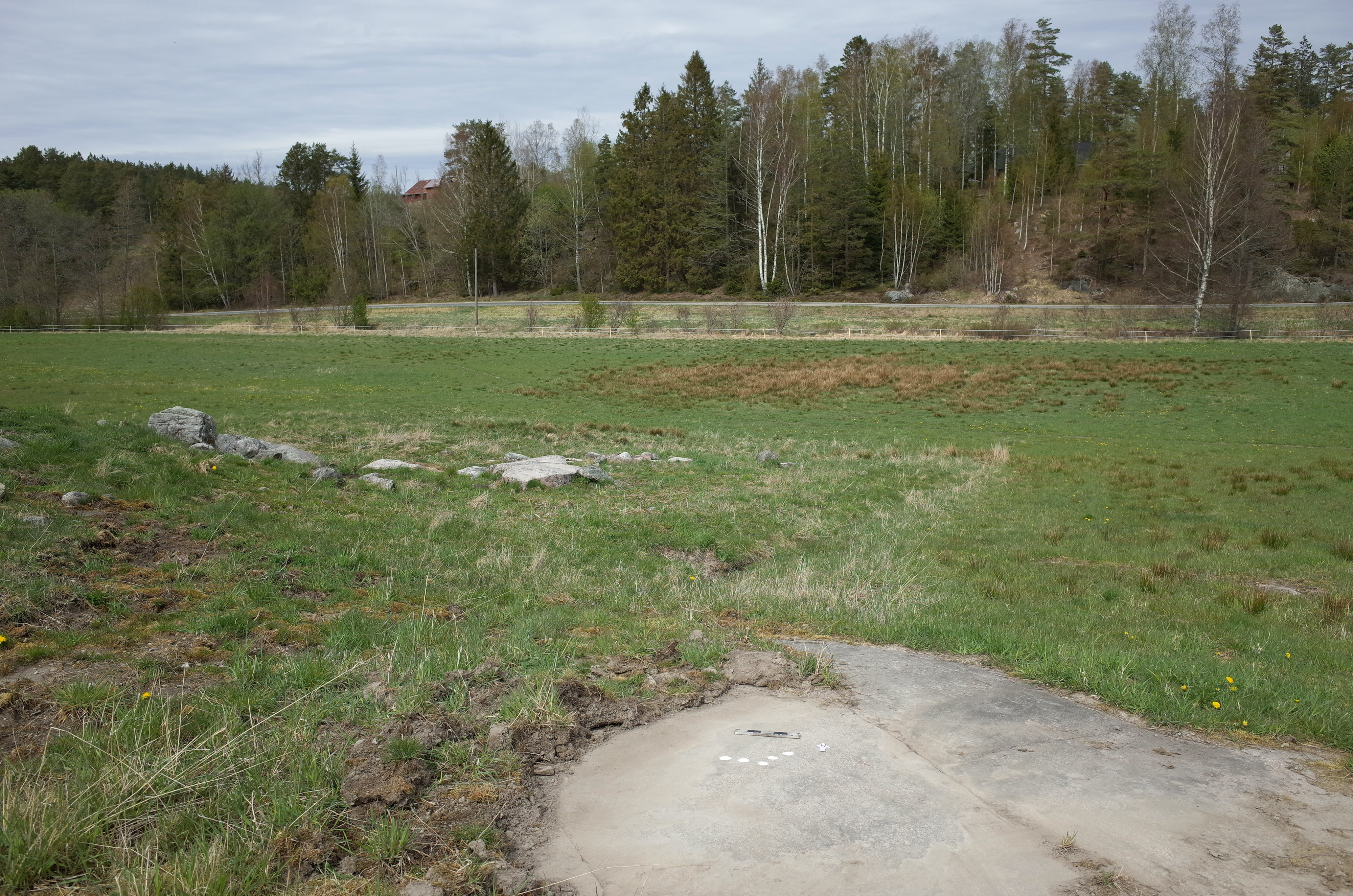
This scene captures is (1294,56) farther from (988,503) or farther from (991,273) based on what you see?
(988,503)

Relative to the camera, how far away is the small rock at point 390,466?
52.6ft

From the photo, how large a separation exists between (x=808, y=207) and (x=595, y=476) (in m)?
63.1

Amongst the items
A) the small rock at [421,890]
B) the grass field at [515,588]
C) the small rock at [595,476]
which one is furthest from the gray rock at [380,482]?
the small rock at [421,890]

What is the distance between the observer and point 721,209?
7969 centimetres

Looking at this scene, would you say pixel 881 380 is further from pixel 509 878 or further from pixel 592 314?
pixel 509 878

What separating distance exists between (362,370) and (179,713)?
40.5 m

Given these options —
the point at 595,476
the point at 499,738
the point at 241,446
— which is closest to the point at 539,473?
the point at 595,476

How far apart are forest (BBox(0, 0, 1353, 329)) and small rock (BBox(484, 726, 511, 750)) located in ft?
194

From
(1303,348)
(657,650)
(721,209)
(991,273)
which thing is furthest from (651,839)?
(721,209)

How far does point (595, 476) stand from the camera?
16.4m

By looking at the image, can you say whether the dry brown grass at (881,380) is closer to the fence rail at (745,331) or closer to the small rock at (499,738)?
the fence rail at (745,331)

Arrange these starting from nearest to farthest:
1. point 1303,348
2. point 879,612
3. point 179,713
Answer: point 179,713 → point 879,612 → point 1303,348

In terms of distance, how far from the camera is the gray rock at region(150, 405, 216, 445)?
14.9 metres

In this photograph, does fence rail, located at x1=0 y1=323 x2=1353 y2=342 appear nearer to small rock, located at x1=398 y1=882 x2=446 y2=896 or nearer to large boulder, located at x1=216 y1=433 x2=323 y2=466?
large boulder, located at x1=216 y1=433 x2=323 y2=466
